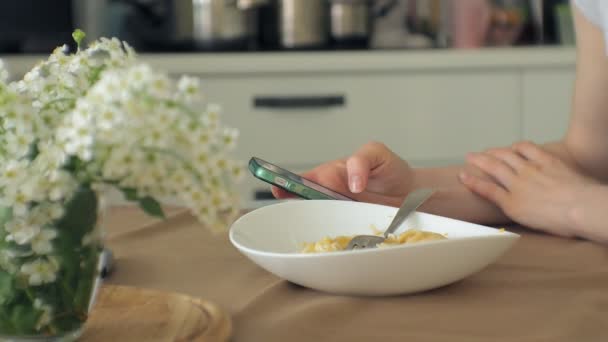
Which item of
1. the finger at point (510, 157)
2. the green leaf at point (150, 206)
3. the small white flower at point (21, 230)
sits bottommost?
the finger at point (510, 157)

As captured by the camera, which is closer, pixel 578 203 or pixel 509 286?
pixel 509 286

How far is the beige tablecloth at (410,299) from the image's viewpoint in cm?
61

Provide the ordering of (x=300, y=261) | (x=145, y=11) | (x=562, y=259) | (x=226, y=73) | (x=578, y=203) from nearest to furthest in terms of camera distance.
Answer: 1. (x=300, y=261)
2. (x=562, y=259)
3. (x=578, y=203)
4. (x=226, y=73)
5. (x=145, y=11)

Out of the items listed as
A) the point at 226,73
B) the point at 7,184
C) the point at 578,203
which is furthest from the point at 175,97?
the point at 226,73

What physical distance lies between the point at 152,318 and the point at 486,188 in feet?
1.66

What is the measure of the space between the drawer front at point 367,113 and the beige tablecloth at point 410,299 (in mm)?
1234

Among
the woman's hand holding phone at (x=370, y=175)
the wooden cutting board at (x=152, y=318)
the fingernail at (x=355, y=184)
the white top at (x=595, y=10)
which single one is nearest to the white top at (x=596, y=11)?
the white top at (x=595, y=10)

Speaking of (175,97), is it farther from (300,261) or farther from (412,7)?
(412,7)

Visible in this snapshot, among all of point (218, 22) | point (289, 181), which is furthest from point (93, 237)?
point (218, 22)

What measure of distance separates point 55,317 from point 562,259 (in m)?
0.46

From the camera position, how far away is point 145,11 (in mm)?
2355

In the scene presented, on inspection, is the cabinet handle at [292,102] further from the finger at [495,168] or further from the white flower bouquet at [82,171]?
the white flower bouquet at [82,171]

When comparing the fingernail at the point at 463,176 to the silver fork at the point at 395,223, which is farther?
the fingernail at the point at 463,176

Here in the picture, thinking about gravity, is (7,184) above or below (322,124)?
above
